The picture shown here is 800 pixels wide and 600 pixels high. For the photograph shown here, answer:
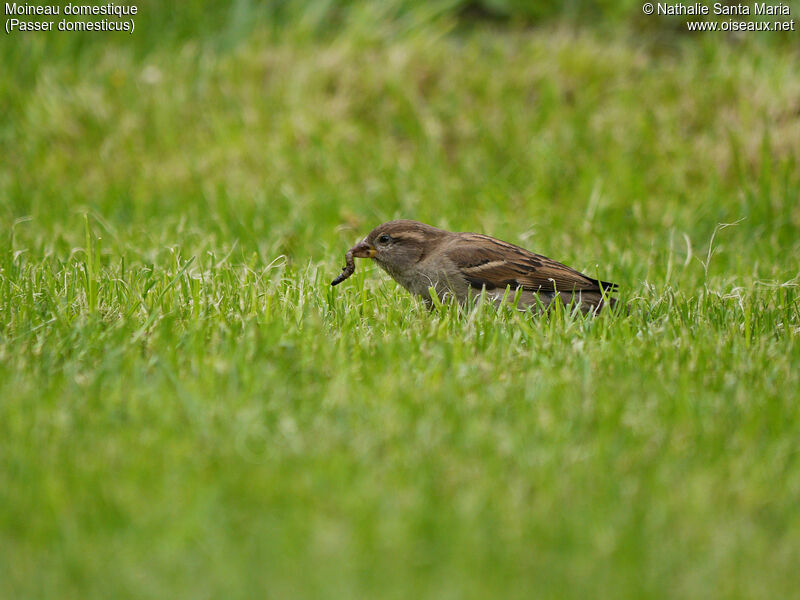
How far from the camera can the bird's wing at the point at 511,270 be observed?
5117 millimetres

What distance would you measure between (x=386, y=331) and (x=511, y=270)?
101cm

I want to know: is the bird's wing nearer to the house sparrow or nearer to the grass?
the house sparrow

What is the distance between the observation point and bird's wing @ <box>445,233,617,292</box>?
5.12 meters

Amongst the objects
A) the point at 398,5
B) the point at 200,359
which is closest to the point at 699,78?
the point at 398,5

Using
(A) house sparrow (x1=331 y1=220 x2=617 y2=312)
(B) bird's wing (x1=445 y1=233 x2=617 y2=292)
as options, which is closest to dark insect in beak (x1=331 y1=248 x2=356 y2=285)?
(A) house sparrow (x1=331 y1=220 x2=617 y2=312)

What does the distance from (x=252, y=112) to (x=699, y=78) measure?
3804 mm

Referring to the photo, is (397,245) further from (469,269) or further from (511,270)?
(511,270)

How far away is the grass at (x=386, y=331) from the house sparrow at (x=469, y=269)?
18 cm

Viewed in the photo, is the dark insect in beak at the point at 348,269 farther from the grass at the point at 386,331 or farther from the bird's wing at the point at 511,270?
the bird's wing at the point at 511,270

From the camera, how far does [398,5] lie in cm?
972

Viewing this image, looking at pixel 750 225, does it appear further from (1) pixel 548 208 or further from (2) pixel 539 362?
(2) pixel 539 362

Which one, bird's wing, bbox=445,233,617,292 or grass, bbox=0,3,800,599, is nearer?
grass, bbox=0,3,800,599

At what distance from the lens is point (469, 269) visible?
5.21m

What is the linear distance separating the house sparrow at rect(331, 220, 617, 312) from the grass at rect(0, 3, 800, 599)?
0.61ft
